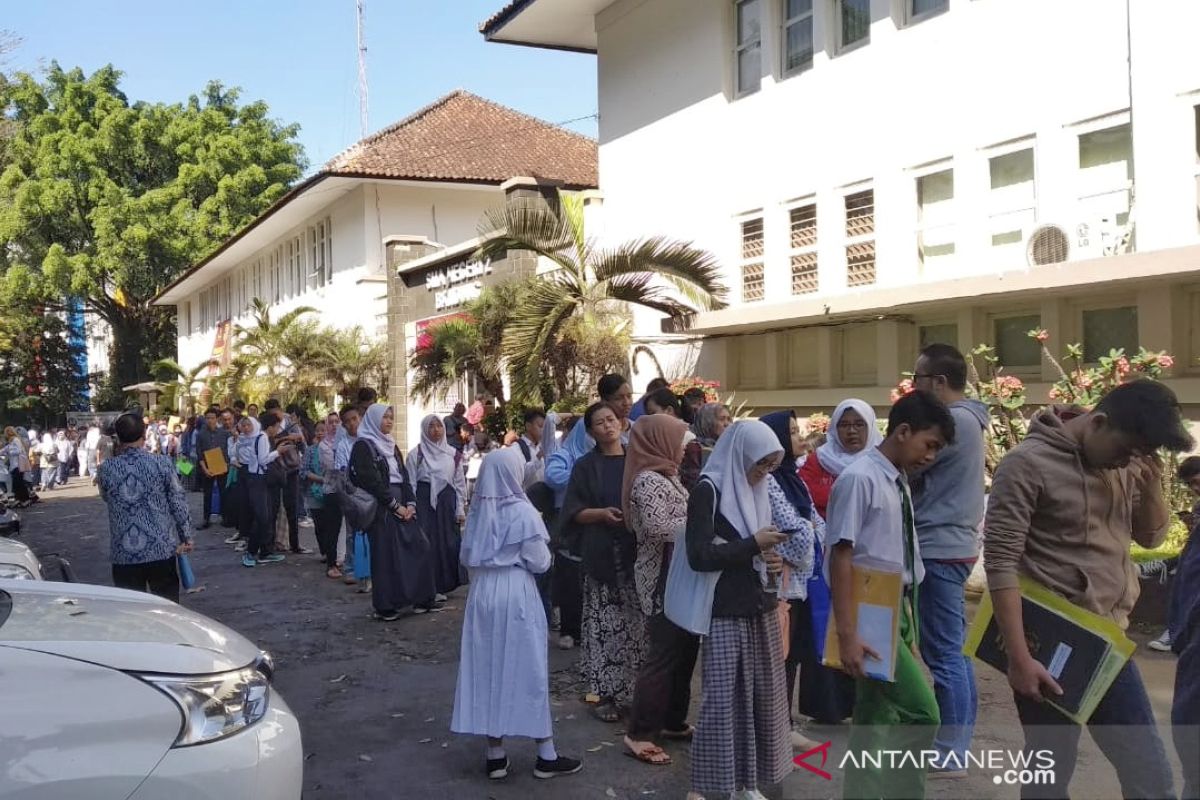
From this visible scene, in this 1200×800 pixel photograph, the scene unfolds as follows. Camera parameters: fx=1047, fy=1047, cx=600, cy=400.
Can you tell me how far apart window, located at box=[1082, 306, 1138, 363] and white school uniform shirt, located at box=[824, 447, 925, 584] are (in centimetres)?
791

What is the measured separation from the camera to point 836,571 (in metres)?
3.81

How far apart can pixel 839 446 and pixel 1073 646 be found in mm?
2563

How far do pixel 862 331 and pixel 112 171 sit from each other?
35772mm

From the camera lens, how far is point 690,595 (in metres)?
4.51

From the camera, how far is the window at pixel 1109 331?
1054 cm

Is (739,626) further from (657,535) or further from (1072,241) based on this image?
(1072,241)

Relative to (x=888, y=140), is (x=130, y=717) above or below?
below

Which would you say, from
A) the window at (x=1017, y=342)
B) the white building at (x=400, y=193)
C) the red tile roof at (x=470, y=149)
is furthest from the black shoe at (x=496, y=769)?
the red tile roof at (x=470, y=149)

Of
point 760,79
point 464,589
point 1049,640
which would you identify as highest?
point 760,79

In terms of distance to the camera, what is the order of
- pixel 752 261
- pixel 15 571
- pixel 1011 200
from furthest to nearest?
pixel 752 261
pixel 1011 200
pixel 15 571

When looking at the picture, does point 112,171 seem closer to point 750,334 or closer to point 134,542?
point 750,334

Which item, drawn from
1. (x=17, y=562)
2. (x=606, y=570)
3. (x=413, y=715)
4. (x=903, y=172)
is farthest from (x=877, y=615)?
(x=903, y=172)

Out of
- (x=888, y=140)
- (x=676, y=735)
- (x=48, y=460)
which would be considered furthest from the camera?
(x=48, y=460)

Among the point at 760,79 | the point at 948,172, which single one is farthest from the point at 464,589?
the point at 760,79
